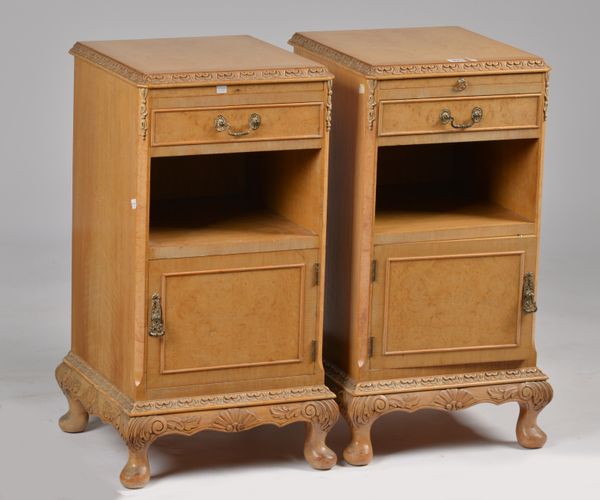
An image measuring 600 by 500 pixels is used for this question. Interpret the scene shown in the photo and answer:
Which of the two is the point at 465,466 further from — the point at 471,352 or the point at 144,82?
the point at 144,82

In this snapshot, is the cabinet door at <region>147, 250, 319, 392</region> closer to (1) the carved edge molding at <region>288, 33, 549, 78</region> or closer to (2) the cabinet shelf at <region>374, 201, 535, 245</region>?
(2) the cabinet shelf at <region>374, 201, 535, 245</region>

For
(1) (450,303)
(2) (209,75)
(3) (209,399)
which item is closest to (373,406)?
(1) (450,303)

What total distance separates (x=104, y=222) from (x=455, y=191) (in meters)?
1.06

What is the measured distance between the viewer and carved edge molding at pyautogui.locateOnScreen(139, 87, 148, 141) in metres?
4.66

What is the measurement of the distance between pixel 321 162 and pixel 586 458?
1.09 meters

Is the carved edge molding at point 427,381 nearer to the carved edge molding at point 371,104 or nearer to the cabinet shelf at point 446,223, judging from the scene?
the cabinet shelf at point 446,223

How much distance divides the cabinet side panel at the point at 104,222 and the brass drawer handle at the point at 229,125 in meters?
0.20

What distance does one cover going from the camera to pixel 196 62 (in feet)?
15.8

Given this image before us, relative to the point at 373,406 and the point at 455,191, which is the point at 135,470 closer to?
the point at 373,406

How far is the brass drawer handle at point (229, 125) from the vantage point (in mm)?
4746

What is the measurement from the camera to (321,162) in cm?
489

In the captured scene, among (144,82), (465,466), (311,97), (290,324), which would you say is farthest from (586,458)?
(144,82)

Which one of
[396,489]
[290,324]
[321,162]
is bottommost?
[396,489]

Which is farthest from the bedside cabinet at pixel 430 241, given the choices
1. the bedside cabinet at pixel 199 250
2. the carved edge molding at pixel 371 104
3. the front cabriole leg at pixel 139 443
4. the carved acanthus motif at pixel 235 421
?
the front cabriole leg at pixel 139 443
